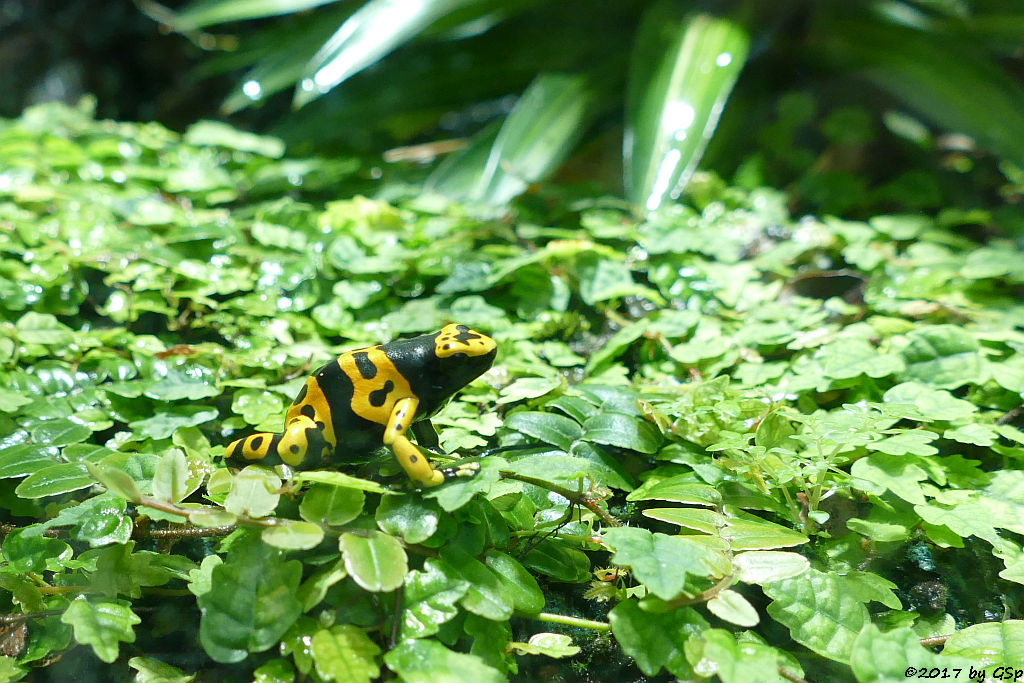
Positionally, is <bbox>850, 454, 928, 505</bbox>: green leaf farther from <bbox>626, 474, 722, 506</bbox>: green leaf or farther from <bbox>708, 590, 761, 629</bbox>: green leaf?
<bbox>708, 590, 761, 629</bbox>: green leaf

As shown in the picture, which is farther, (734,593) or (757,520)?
(757,520)

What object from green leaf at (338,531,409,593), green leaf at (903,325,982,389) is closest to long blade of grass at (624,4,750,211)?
green leaf at (903,325,982,389)

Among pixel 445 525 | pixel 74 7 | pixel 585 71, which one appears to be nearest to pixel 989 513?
pixel 445 525

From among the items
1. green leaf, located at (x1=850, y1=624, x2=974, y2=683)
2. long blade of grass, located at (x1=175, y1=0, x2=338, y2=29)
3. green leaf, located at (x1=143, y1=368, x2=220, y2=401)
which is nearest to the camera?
green leaf, located at (x1=850, y1=624, x2=974, y2=683)

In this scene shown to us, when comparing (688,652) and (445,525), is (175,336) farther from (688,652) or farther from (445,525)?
(688,652)

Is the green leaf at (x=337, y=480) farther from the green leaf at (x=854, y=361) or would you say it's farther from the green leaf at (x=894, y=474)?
the green leaf at (x=854, y=361)

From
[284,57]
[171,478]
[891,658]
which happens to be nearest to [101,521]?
[171,478]

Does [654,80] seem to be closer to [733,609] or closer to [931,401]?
[931,401]
